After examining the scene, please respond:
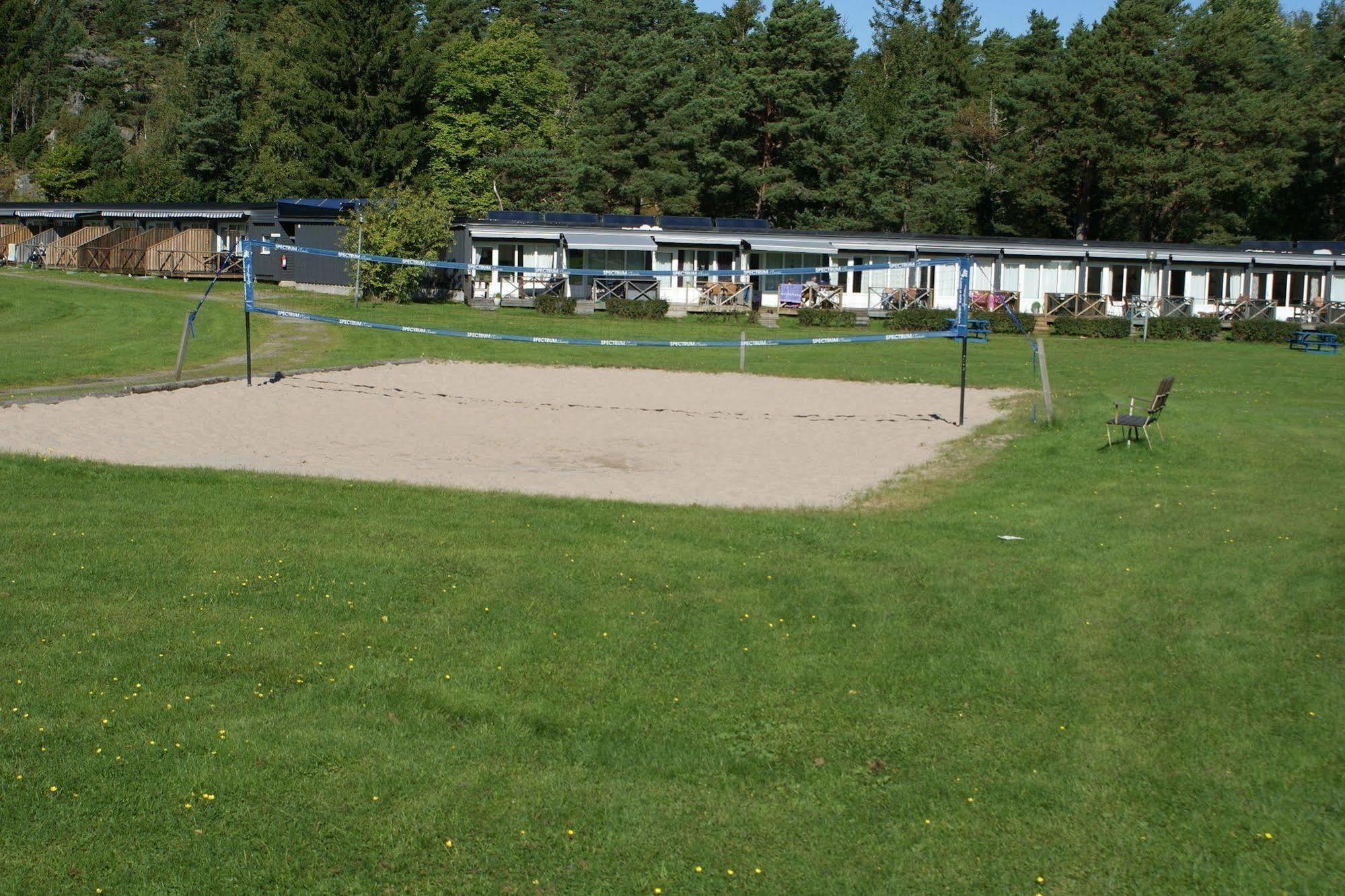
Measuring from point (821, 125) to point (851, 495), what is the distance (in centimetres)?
5413

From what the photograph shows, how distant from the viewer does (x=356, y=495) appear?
39.6ft

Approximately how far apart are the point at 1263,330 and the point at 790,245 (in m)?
16.9

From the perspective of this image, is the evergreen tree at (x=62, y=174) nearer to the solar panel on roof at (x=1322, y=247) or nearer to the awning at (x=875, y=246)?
the awning at (x=875, y=246)

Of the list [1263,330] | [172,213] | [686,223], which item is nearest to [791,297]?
[686,223]

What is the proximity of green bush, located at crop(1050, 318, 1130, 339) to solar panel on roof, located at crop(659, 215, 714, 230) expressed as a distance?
49.5ft

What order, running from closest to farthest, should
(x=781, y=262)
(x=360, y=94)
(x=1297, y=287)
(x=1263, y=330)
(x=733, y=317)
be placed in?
(x=1263, y=330) < (x=733, y=317) < (x=1297, y=287) < (x=781, y=262) < (x=360, y=94)

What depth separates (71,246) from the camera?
2053 inches

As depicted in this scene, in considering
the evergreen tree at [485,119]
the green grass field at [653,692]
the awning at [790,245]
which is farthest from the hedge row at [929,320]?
the green grass field at [653,692]

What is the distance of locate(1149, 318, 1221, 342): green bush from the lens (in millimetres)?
43219

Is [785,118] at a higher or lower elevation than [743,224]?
higher

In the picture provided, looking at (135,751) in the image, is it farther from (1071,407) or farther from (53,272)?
(53,272)

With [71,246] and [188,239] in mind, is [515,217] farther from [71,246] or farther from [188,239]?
[71,246]

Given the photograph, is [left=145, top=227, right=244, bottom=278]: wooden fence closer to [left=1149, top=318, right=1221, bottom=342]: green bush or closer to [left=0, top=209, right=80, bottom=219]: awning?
[left=0, top=209, right=80, bottom=219]: awning

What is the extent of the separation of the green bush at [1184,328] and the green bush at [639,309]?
1687cm
